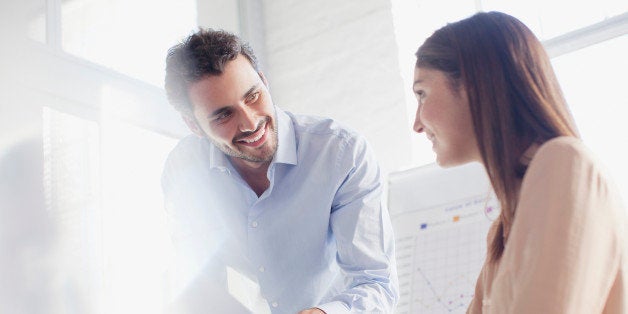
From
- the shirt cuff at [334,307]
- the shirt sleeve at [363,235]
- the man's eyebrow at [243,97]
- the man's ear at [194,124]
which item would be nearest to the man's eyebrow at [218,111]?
the man's eyebrow at [243,97]

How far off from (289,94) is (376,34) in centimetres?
47

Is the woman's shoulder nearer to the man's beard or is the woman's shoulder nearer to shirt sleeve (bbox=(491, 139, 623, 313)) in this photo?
shirt sleeve (bbox=(491, 139, 623, 313))

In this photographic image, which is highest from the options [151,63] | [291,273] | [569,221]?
[569,221]

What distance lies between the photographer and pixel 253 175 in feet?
5.96

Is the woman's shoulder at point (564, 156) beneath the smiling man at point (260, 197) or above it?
above

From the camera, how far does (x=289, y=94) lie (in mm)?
2936

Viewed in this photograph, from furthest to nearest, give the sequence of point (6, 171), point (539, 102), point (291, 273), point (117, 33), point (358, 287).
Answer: point (117, 33) < point (6, 171) < point (291, 273) < point (358, 287) < point (539, 102)

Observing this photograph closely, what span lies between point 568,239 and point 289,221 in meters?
0.99

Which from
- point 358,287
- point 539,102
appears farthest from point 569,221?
point 358,287

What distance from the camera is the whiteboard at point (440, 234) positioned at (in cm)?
191

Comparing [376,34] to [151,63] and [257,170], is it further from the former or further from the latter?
[257,170]

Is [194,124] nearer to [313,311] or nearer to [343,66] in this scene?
[313,311]

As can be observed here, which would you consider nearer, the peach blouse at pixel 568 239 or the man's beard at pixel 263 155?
the peach blouse at pixel 568 239

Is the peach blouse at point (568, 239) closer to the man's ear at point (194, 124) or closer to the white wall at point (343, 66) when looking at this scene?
the man's ear at point (194, 124)
